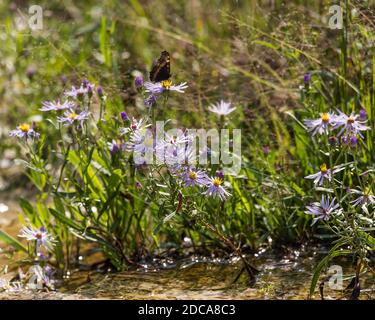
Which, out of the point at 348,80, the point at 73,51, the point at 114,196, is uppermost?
the point at 73,51

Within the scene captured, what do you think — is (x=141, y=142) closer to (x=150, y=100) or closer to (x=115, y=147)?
(x=150, y=100)

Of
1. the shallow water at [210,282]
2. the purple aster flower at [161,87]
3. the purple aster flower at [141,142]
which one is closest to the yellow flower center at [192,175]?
the purple aster flower at [141,142]

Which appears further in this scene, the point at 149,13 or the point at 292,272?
the point at 149,13

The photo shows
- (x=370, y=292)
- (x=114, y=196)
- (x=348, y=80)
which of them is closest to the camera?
(x=370, y=292)

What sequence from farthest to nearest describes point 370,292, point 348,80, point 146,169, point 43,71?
point 43,71, point 348,80, point 146,169, point 370,292

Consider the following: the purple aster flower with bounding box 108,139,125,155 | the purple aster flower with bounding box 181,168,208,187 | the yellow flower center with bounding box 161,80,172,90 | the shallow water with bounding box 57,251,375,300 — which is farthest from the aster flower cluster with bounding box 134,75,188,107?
the shallow water with bounding box 57,251,375,300

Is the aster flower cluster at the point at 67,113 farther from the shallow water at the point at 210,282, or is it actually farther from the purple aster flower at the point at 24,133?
the shallow water at the point at 210,282

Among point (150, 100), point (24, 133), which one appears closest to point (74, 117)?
point (24, 133)

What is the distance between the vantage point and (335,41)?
336cm

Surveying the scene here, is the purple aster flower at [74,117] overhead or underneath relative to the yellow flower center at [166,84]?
underneath
